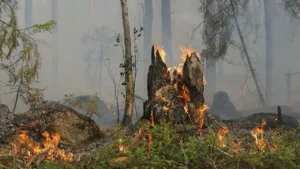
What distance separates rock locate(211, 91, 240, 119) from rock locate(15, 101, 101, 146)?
60.4ft

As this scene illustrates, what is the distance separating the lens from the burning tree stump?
9.38 metres

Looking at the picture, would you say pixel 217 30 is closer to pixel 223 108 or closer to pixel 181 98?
pixel 223 108

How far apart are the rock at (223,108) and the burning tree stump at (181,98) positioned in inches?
733

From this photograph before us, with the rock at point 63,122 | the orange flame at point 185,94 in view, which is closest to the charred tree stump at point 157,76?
the orange flame at point 185,94

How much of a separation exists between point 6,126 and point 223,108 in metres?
21.0

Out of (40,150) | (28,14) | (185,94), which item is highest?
(28,14)

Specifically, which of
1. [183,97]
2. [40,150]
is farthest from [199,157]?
[183,97]

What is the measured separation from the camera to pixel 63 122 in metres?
10.6

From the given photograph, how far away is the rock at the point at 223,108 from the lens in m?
27.8

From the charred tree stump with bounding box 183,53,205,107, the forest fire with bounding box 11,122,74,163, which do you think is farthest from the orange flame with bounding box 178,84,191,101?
the forest fire with bounding box 11,122,74,163

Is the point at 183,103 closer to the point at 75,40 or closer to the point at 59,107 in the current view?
the point at 59,107

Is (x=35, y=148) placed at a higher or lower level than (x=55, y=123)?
lower

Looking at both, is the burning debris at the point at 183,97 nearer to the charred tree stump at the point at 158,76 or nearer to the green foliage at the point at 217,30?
the charred tree stump at the point at 158,76

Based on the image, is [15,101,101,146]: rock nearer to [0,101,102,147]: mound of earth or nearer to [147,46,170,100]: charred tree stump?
[0,101,102,147]: mound of earth
